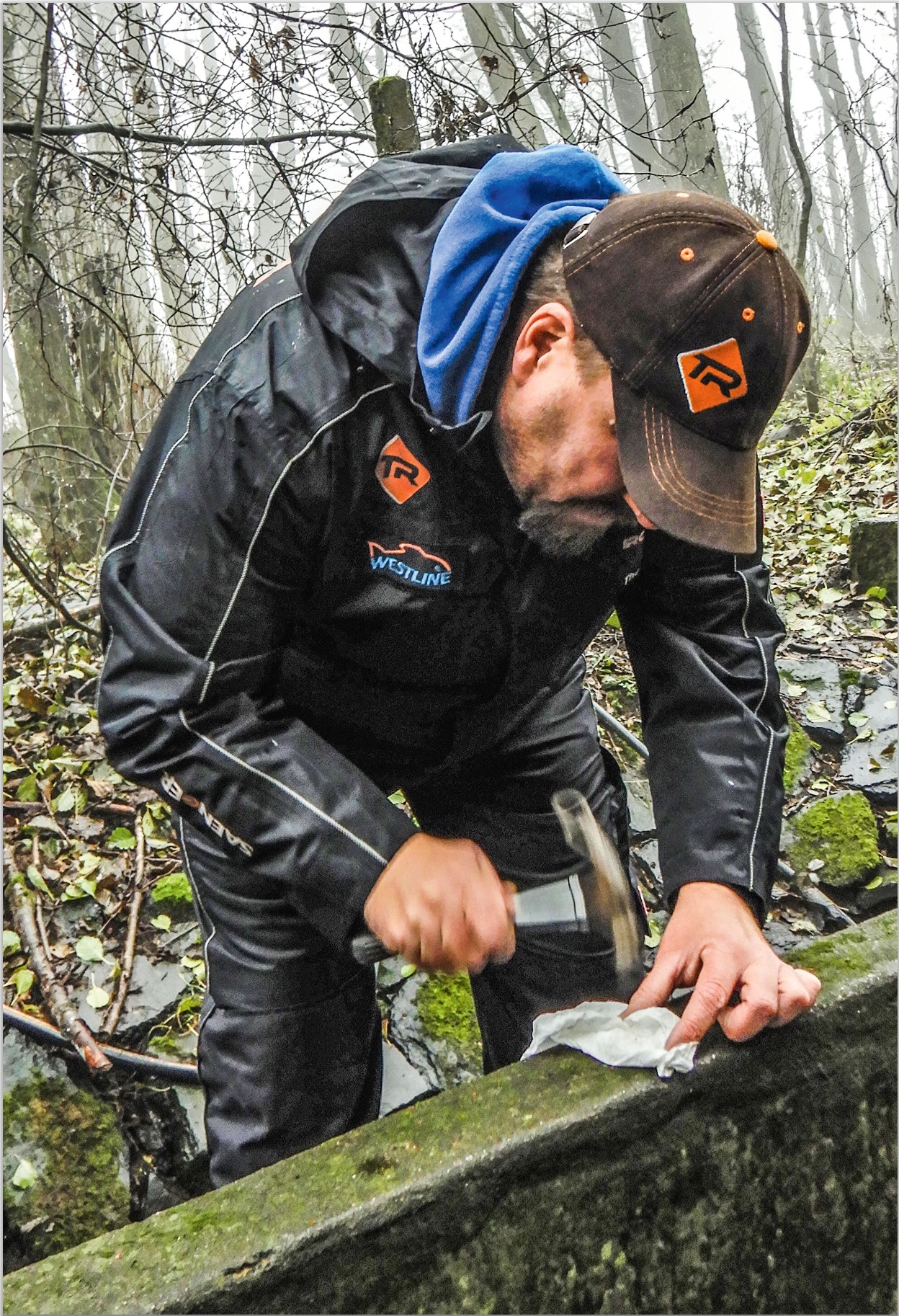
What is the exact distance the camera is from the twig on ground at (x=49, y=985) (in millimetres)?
2498

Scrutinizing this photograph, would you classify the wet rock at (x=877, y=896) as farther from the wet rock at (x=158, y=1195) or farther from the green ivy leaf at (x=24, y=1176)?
the green ivy leaf at (x=24, y=1176)

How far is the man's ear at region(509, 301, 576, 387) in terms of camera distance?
A: 1.31 meters

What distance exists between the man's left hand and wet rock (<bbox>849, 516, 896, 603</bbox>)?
131 inches

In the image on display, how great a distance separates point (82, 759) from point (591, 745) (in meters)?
2.27

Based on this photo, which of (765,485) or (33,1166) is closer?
(33,1166)

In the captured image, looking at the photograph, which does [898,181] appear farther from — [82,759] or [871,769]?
[82,759]

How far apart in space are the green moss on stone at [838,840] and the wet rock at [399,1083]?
146 centimetres

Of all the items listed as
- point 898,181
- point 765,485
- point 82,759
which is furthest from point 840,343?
point 82,759

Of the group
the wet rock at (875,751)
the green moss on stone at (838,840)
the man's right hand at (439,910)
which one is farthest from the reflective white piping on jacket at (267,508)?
the wet rock at (875,751)

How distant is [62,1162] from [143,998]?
0.47 metres

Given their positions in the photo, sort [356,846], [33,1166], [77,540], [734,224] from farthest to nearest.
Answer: [77,540] < [33,1166] < [356,846] < [734,224]

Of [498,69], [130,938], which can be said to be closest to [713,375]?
[130,938]

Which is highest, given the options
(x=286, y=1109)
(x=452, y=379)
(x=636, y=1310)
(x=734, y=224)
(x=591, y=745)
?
(x=734, y=224)

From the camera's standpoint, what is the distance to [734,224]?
1262 mm
